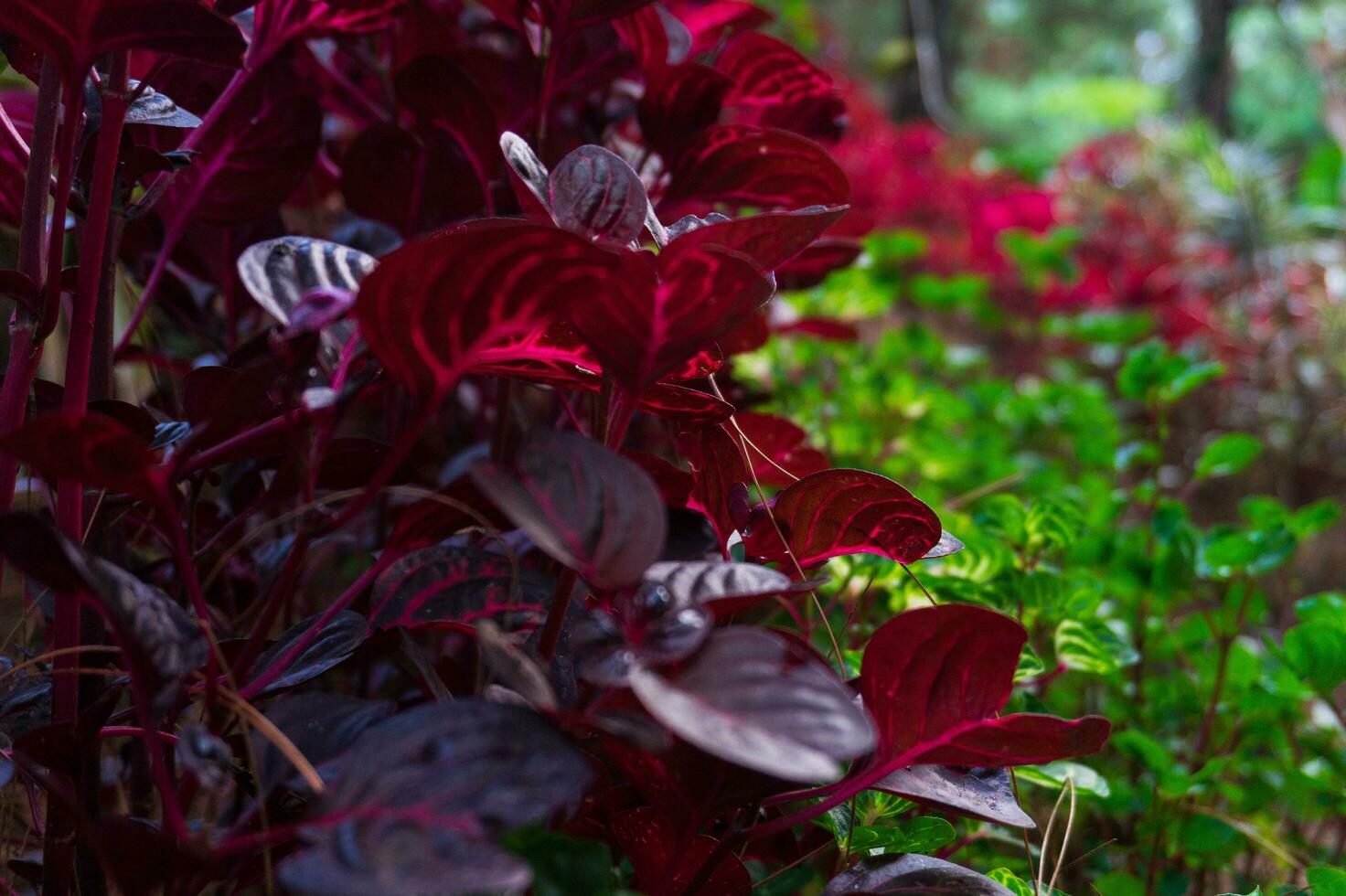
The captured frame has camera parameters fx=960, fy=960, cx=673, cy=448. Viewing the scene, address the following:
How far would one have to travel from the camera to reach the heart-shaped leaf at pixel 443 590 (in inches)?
17.6

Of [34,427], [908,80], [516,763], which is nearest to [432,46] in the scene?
[34,427]

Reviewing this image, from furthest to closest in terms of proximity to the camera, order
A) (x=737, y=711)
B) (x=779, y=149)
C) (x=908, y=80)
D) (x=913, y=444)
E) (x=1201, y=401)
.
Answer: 1. (x=908, y=80)
2. (x=1201, y=401)
3. (x=913, y=444)
4. (x=779, y=149)
5. (x=737, y=711)

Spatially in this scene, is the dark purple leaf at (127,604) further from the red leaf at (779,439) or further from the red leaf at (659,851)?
the red leaf at (779,439)

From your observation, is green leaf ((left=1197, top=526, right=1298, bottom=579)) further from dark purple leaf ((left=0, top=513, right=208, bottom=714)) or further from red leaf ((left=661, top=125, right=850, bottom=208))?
dark purple leaf ((left=0, top=513, right=208, bottom=714))

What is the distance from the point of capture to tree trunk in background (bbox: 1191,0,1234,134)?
248 inches

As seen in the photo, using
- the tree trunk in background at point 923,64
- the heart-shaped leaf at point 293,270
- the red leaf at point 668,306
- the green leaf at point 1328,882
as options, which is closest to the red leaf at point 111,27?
the heart-shaped leaf at point 293,270

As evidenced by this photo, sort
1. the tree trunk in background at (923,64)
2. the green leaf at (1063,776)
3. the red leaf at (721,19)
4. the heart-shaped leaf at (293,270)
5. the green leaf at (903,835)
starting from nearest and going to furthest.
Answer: the heart-shaped leaf at (293,270) < the green leaf at (903,835) < the green leaf at (1063,776) < the red leaf at (721,19) < the tree trunk in background at (923,64)

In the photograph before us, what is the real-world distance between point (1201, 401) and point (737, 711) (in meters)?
2.60

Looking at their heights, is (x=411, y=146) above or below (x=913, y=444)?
above

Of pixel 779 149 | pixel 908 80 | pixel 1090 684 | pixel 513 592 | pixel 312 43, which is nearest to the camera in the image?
pixel 513 592

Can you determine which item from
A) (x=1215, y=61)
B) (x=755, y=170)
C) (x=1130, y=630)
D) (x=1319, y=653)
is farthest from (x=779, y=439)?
(x=1215, y=61)

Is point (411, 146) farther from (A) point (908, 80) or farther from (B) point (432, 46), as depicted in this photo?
(A) point (908, 80)

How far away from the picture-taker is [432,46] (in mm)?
709

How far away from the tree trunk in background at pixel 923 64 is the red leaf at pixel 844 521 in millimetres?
4729
